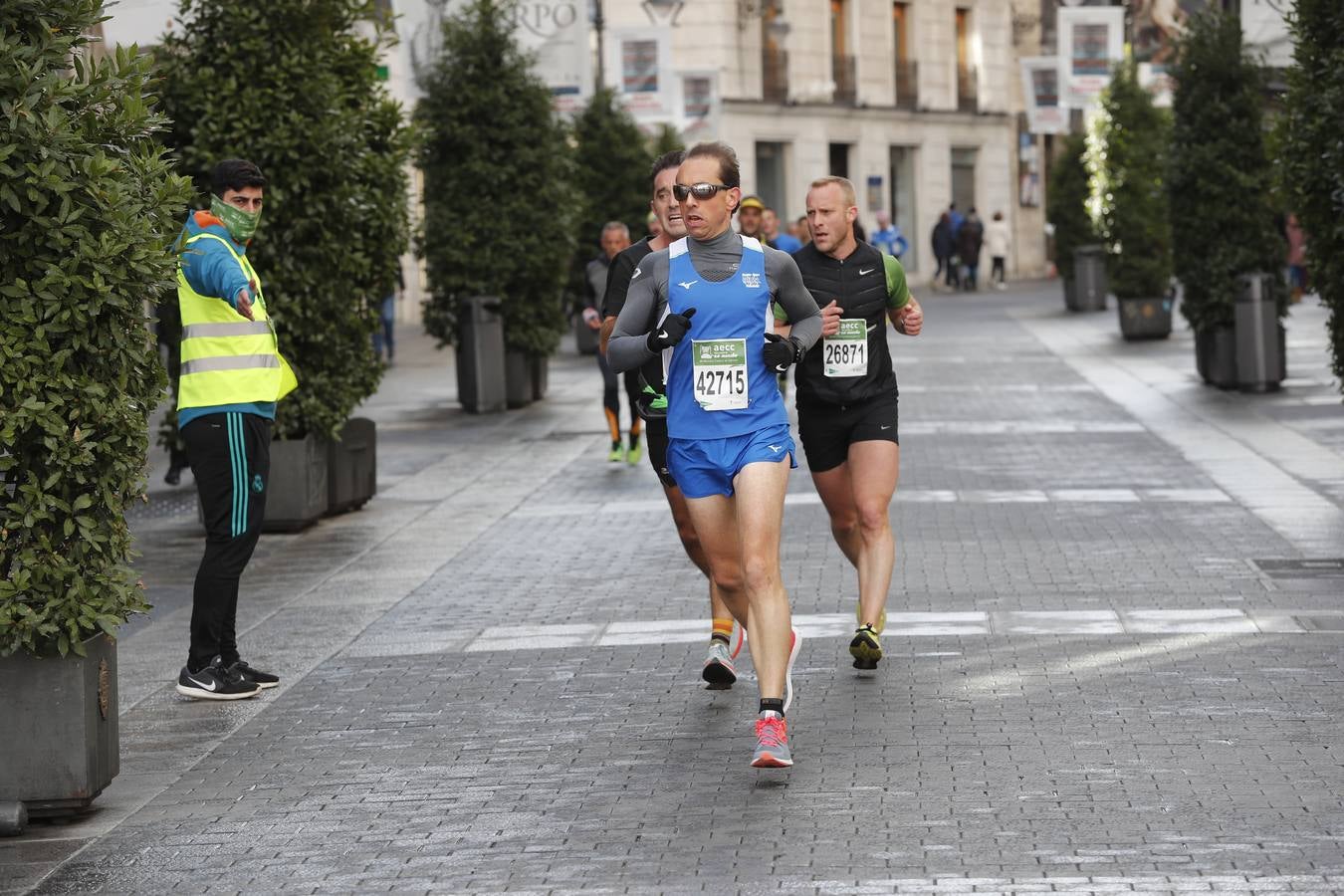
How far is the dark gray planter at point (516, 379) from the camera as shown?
23.5 meters

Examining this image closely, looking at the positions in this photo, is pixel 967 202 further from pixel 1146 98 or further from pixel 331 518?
pixel 331 518

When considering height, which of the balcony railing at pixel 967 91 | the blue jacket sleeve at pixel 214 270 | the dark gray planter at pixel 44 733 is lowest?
the dark gray planter at pixel 44 733

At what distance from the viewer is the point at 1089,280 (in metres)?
40.3

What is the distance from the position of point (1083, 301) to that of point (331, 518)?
27.9 m

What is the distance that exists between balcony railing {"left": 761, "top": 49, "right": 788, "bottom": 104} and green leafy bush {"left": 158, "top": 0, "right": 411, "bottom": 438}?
4190 cm

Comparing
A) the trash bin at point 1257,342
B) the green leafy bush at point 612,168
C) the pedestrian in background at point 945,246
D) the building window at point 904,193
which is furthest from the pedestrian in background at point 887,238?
the trash bin at point 1257,342

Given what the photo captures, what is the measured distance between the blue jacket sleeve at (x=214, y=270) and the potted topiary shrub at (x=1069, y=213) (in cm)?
3326

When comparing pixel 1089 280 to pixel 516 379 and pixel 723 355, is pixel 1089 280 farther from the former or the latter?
pixel 723 355

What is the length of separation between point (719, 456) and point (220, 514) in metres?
2.28

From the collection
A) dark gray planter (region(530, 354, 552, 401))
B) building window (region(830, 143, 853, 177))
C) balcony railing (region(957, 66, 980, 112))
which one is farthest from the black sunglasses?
balcony railing (region(957, 66, 980, 112))

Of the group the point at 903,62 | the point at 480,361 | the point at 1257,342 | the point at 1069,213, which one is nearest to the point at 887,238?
the point at 1069,213

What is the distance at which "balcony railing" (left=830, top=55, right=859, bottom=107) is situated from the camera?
5766cm

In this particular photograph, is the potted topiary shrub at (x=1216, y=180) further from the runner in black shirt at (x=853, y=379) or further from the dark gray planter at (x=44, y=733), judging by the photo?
the dark gray planter at (x=44, y=733)

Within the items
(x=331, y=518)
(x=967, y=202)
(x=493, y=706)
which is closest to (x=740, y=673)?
(x=493, y=706)
